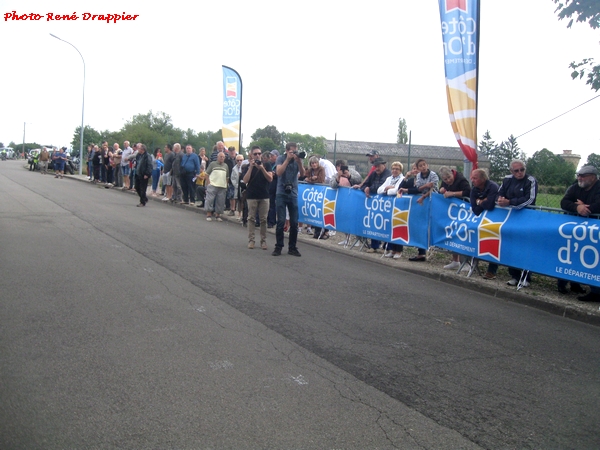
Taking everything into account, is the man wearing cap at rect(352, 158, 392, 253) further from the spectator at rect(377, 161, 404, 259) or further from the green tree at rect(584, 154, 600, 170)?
the green tree at rect(584, 154, 600, 170)

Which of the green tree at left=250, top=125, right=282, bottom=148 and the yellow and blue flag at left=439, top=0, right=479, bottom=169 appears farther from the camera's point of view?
the green tree at left=250, top=125, right=282, bottom=148

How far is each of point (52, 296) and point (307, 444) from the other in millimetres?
4353

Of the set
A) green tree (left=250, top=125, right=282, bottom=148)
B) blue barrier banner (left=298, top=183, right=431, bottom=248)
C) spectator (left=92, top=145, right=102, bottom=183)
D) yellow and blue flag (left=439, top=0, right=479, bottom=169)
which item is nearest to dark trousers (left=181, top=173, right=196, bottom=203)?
blue barrier banner (left=298, top=183, right=431, bottom=248)

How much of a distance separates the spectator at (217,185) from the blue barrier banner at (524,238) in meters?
7.10

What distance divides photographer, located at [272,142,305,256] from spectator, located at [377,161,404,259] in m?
2.00

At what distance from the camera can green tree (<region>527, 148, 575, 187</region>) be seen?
1187 centimetres

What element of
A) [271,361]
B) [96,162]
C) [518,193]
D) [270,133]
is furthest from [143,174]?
[270,133]

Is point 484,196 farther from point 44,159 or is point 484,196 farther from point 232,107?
point 44,159

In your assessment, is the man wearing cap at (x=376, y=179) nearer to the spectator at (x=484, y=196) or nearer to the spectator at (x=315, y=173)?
the spectator at (x=315, y=173)

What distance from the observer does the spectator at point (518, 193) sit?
9094mm

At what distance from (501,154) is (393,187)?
2870 millimetres

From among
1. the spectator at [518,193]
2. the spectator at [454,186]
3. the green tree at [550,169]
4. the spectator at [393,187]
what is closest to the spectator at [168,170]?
the spectator at [393,187]

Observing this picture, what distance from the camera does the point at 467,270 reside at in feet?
33.6

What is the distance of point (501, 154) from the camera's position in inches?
511
